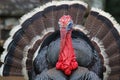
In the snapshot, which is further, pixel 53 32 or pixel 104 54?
pixel 104 54

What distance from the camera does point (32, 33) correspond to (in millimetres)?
7281

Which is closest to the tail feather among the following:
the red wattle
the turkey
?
the turkey

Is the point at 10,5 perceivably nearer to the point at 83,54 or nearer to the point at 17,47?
the point at 17,47

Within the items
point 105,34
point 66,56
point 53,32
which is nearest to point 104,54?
point 105,34

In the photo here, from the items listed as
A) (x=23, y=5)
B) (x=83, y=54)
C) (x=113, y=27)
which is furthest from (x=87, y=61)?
(x=23, y=5)

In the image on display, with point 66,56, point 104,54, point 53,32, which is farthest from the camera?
point 104,54

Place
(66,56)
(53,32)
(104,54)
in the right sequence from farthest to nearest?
1. (104,54)
2. (53,32)
3. (66,56)

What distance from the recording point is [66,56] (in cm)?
643

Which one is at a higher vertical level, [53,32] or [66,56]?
[53,32]

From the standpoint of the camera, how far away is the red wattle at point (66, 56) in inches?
251

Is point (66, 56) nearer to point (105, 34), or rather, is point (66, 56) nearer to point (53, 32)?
point (53, 32)

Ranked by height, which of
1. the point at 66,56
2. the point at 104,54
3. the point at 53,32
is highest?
the point at 53,32

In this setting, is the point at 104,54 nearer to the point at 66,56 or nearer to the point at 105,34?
the point at 105,34

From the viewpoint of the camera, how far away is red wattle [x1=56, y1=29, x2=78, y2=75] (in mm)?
6387
